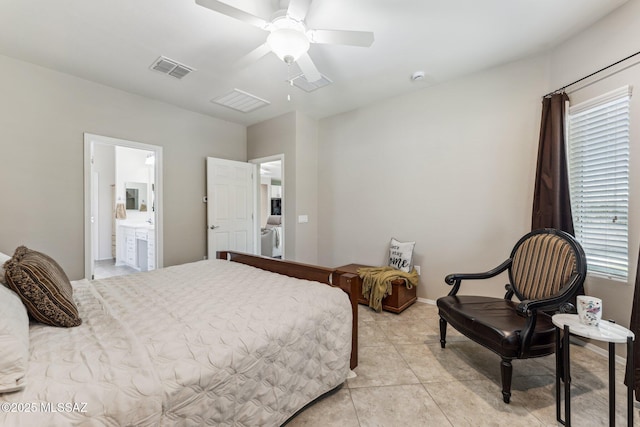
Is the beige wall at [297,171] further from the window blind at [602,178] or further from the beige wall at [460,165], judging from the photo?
the window blind at [602,178]

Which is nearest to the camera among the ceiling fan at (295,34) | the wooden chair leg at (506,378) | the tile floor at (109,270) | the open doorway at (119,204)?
the wooden chair leg at (506,378)

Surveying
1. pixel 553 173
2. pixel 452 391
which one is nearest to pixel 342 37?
pixel 553 173

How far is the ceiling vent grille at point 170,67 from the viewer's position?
2727 millimetres

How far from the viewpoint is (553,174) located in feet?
7.67

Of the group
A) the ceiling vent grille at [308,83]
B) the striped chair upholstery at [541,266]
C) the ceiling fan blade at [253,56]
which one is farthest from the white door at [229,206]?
the striped chair upholstery at [541,266]

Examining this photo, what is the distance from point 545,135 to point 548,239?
40.4 inches

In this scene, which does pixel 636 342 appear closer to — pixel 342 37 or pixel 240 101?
pixel 342 37

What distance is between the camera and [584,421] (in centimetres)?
148

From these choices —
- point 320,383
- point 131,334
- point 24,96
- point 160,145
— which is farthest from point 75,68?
point 320,383

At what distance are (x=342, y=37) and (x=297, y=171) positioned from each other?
236cm

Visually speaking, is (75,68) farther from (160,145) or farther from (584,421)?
(584,421)

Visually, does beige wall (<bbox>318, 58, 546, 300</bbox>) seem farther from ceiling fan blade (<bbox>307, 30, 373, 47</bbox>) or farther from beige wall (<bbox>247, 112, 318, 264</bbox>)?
ceiling fan blade (<bbox>307, 30, 373, 47</bbox>)

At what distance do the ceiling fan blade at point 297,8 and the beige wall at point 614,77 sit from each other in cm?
235

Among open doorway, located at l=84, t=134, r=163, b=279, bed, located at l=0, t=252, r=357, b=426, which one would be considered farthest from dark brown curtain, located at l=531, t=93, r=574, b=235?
open doorway, located at l=84, t=134, r=163, b=279
